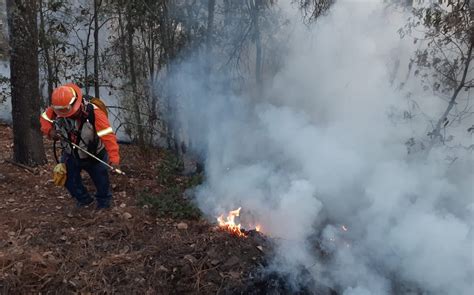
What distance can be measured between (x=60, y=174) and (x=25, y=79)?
1.86 metres

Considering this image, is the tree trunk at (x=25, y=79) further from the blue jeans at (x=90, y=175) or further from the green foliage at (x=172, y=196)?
the green foliage at (x=172, y=196)

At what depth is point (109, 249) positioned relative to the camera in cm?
465

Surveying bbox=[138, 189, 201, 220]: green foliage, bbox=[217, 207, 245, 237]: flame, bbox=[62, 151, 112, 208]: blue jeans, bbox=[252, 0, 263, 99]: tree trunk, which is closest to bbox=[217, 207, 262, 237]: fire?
bbox=[217, 207, 245, 237]: flame

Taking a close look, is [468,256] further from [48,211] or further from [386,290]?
[48,211]

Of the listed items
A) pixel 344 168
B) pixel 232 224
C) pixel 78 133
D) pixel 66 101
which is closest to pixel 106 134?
pixel 78 133

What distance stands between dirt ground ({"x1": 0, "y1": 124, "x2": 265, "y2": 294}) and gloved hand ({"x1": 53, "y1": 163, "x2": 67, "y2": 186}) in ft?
1.62

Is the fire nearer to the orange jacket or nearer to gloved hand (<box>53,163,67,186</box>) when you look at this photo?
the orange jacket

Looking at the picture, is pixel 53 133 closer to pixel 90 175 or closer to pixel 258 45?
pixel 90 175

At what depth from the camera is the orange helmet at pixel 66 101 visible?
14.7 ft

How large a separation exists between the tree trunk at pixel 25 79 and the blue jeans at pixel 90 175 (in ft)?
5.00

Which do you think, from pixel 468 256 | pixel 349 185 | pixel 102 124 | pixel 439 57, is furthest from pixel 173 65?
pixel 468 256

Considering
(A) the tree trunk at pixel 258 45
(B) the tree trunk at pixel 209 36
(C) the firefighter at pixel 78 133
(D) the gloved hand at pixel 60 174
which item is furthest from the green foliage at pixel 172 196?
(A) the tree trunk at pixel 258 45

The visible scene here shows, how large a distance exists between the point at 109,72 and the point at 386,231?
299 inches

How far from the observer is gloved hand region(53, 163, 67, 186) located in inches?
196
